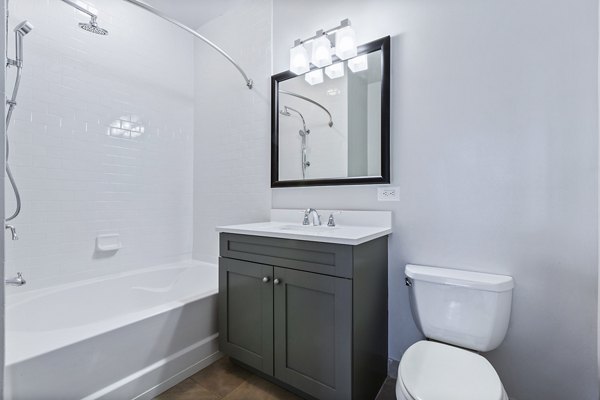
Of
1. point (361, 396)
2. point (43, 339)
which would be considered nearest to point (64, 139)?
point (43, 339)

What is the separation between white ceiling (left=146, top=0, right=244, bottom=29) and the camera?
2.31 metres

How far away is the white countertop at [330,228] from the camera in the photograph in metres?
1.30

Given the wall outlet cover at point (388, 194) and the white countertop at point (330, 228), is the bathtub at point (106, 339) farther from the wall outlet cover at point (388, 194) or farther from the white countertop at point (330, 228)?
the wall outlet cover at point (388, 194)

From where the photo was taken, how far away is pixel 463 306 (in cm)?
125

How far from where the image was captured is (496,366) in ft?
4.47

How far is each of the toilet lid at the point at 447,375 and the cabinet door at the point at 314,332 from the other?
277 mm

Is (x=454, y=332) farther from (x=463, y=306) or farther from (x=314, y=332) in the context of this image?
(x=314, y=332)

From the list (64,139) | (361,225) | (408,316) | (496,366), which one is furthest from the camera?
(64,139)

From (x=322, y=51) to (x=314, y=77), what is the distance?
0.18 meters

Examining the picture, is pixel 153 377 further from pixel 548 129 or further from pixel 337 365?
pixel 548 129

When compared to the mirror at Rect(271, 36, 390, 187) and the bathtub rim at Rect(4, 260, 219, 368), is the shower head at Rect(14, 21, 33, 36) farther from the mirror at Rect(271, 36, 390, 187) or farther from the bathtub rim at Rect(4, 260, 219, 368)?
the bathtub rim at Rect(4, 260, 219, 368)

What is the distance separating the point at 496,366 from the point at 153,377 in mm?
1731

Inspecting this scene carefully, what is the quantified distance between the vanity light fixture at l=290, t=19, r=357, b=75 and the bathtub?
1.62 m

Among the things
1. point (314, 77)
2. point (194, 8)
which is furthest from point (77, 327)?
point (194, 8)
